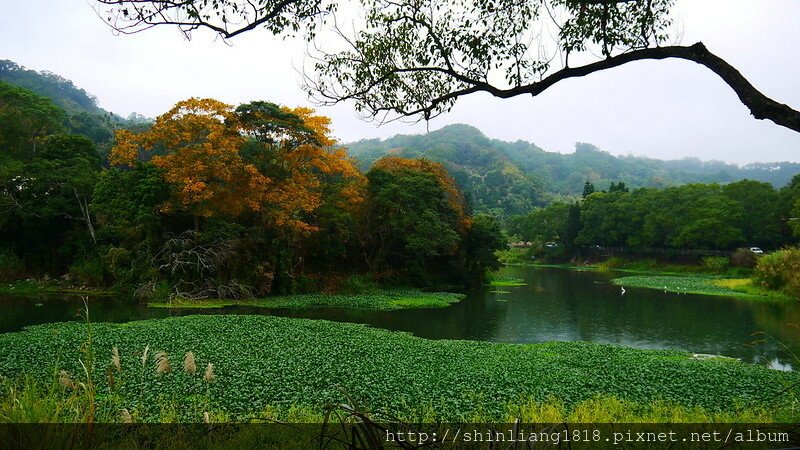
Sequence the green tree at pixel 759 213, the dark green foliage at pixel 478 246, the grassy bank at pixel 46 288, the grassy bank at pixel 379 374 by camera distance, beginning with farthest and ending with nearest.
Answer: the green tree at pixel 759 213, the dark green foliage at pixel 478 246, the grassy bank at pixel 46 288, the grassy bank at pixel 379 374

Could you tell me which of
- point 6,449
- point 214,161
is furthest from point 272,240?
point 6,449

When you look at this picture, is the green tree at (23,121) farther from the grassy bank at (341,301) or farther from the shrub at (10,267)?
the grassy bank at (341,301)

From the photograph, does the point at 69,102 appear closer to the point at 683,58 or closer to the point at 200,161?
the point at 200,161

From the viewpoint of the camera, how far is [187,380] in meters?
8.18

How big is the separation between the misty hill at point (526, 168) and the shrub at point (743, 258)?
3965 cm

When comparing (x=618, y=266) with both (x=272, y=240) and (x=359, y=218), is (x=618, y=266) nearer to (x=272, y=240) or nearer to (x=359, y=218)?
(x=359, y=218)

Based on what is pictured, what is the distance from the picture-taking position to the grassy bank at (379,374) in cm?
715

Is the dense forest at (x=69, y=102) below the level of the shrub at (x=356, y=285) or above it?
above

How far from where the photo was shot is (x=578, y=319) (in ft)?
63.5

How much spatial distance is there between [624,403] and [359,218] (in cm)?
2051

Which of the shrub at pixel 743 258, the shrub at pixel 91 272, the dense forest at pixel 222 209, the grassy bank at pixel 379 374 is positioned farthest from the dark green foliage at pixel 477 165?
the grassy bank at pixel 379 374

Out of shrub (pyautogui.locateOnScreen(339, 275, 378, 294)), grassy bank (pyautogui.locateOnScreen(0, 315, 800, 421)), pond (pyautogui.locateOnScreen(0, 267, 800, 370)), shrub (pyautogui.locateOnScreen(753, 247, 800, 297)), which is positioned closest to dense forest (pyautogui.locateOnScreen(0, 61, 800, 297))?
shrub (pyautogui.locateOnScreen(339, 275, 378, 294))

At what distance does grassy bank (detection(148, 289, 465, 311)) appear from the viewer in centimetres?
1902

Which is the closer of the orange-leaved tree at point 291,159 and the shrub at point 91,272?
the shrub at point 91,272
